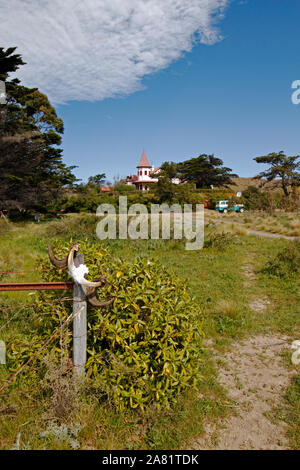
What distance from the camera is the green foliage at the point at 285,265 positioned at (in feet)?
20.6

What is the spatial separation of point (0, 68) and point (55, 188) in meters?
8.80

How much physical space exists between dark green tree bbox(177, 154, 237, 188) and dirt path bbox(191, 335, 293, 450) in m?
40.8

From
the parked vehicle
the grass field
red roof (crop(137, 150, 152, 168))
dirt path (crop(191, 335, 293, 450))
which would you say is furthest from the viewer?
red roof (crop(137, 150, 152, 168))

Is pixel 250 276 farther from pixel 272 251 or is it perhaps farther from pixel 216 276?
pixel 272 251

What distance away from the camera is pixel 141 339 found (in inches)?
89.7

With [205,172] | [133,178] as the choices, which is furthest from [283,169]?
[133,178]

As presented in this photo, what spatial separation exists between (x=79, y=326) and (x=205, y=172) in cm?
4320

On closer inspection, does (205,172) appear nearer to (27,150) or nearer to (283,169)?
(283,169)

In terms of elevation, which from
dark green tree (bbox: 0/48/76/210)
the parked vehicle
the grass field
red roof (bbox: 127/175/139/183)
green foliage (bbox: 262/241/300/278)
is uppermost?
red roof (bbox: 127/175/139/183)

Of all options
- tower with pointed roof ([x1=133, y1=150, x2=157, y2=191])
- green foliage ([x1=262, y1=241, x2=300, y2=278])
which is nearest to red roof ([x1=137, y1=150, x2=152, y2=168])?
tower with pointed roof ([x1=133, y1=150, x2=157, y2=191])

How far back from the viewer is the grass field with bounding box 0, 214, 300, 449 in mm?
1912

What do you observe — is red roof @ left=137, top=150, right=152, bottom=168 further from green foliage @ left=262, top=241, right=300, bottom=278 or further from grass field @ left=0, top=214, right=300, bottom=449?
green foliage @ left=262, top=241, right=300, bottom=278

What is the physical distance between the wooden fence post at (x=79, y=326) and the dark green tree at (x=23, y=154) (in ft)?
50.7

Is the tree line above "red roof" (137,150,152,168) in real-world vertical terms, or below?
below
